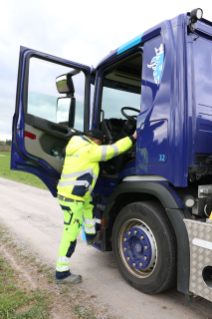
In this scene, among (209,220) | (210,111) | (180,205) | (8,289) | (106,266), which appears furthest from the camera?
(106,266)

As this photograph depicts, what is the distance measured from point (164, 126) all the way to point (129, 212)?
1.01m

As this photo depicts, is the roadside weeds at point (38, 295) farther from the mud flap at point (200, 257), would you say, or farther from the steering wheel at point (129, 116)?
the steering wheel at point (129, 116)

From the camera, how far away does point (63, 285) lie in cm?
310

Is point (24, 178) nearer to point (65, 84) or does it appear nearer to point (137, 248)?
point (65, 84)

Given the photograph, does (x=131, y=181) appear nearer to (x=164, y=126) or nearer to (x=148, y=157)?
(x=148, y=157)

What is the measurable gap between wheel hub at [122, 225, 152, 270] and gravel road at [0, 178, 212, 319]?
35cm

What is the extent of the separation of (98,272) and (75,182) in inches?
48.4

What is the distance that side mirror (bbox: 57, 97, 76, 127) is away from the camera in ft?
11.7

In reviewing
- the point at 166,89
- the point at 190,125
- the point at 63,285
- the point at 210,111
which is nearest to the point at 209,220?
the point at 190,125

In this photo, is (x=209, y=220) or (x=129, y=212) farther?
(x=129, y=212)

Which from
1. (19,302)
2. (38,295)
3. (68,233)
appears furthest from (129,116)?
(19,302)

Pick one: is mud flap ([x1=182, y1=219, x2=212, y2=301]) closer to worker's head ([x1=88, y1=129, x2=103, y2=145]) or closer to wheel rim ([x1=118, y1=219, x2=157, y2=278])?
wheel rim ([x1=118, y1=219, x2=157, y2=278])

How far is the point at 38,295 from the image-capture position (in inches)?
110

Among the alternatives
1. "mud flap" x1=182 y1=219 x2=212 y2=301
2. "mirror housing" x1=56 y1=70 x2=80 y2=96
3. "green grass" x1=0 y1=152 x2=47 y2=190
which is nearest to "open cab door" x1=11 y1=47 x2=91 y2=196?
"mirror housing" x1=56 y1=70 x2=80 y2=96
